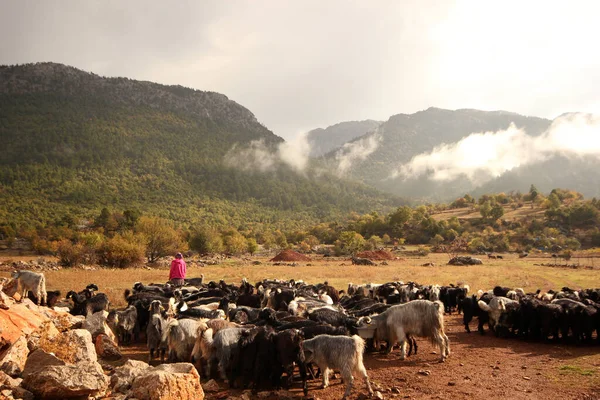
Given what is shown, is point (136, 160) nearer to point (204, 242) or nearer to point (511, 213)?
point (204, 242)

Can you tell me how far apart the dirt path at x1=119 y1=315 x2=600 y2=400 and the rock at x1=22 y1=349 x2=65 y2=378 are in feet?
9.37

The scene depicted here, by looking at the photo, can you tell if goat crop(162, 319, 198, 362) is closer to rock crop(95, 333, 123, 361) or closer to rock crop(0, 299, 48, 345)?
rock crop(95, 333, 123, 361)

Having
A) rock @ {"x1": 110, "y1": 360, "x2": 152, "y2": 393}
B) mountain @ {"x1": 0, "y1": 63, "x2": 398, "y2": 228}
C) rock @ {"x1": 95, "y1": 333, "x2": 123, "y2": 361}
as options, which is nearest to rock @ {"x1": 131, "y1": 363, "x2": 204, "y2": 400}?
rock @ {"x1": 110, "y1": 360, "x2": 152, "y2": 393}

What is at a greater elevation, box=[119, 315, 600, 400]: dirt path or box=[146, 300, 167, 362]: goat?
box=[146, 300, 167, 362]: goat

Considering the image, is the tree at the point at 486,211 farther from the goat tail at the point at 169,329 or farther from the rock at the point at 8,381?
the rock at the point at 8,381

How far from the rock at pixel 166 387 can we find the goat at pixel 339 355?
2552 millimetres

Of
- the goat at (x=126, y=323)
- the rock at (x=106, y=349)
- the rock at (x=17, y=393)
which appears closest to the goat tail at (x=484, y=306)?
the rock at (x=106, y=349)

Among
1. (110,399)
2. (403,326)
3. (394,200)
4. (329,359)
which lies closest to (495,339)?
(403,326)

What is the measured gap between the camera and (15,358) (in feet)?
23.0

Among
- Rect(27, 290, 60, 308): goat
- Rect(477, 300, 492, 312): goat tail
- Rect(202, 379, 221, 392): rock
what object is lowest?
Rect(202, 379, 221, 392): rock

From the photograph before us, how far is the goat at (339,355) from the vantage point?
25.8ft

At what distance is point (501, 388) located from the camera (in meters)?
8.25

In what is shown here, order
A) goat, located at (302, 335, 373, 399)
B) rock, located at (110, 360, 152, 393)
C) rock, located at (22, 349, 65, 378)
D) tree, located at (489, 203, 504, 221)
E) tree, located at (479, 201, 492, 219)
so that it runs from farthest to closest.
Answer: tree, located at (479, 201, 492, 219) → tree, located at (489, 203, 504, 221) → goat, located at (302, 335, 373, 399) → rock, located at (110, 360, 152, 393) → rock, located at (22, 349, 65, 378)

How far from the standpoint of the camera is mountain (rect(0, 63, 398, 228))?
268ft
